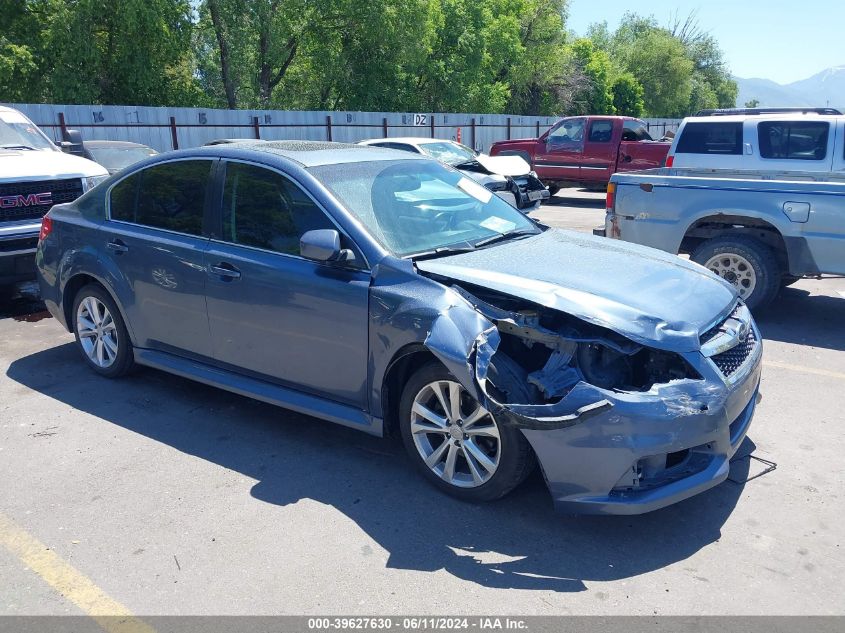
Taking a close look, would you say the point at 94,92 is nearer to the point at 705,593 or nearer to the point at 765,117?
the point at 765,117

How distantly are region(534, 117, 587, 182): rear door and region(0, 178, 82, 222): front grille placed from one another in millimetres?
11849

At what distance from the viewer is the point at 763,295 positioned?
6965 millimetres

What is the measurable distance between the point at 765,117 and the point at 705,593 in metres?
9.55

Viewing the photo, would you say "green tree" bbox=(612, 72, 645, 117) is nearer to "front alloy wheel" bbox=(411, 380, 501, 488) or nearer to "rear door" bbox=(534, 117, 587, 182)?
"rear door" bbox=(534, 117, 587, 182)

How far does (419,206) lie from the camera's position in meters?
4.57

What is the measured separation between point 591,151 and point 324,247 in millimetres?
14114

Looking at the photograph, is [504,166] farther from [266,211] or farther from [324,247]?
[324,247]

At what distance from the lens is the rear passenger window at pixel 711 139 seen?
424 inches

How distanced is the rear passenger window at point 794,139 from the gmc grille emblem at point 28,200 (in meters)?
9.61

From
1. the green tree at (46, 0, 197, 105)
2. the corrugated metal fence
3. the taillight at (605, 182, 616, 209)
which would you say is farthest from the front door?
the green tree at (46, 0, 197, 105)

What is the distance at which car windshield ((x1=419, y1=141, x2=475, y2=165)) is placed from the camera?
13164mm

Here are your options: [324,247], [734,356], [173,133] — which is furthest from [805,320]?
[173,133]

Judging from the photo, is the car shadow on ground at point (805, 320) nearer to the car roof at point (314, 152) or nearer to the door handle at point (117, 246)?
the car roof at point (314, 152)

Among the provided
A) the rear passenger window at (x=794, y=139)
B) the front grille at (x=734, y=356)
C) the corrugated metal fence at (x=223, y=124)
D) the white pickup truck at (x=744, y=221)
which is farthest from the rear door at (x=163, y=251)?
the corrugated metal fence at (x=223, y=124)
